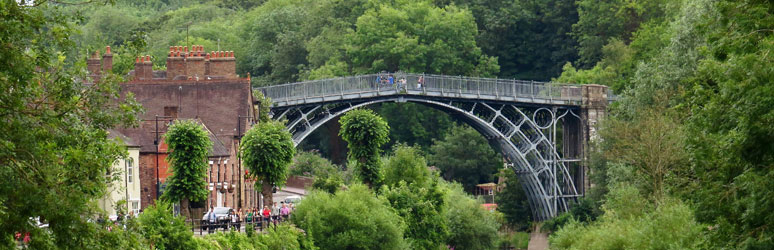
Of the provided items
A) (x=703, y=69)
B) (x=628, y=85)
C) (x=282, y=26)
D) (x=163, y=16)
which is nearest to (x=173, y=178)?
(x=703, y=69)

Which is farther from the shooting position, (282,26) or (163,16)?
(163,16)

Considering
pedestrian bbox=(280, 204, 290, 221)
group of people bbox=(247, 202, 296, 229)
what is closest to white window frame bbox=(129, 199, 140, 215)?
group of people bbox=(247, 202, 296, 229)

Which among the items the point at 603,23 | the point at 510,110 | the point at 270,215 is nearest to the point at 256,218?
the point at 270,215

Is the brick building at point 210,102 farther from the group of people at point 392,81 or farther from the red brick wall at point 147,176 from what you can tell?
the group of people at point 392,81

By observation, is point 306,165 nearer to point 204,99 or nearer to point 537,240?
point 537,240

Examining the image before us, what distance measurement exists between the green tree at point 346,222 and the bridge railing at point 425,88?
20259 mm

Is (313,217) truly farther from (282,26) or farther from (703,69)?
(282,26)

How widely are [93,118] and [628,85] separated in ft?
200

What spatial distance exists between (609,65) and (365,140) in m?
31.5

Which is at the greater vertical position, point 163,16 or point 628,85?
point 163,16

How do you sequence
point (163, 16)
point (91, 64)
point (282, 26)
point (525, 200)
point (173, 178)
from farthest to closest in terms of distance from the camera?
point (163, 16) → point (282, 26) → point (525, 200) → point (91, 64) → point (173, 178)

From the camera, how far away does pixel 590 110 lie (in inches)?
3533

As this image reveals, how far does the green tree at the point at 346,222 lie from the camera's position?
5866 centimetres

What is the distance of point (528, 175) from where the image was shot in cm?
8944
